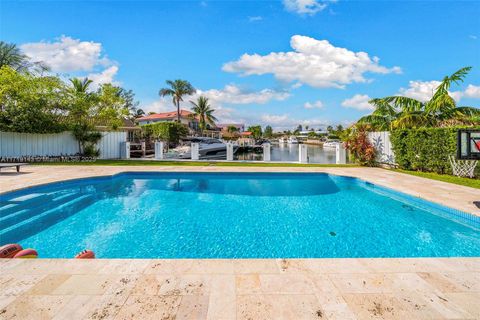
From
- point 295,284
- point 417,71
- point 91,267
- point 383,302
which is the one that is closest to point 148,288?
point 91,267

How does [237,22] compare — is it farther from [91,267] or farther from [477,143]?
[91,267]

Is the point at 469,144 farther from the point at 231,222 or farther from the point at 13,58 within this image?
the point at 13,58

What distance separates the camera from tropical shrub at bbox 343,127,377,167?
43.2 ft

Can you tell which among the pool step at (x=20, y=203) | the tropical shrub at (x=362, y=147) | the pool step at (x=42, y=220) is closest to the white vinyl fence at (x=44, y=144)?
the pool step at (x=20, y=203)

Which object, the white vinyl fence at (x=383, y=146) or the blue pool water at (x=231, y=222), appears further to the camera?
the white vinyl fence at (x=383, y=146)

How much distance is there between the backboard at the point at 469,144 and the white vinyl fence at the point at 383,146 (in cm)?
690

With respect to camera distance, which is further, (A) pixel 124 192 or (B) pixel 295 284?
(A) pixel 124 192

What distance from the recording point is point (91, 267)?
289 centimetres

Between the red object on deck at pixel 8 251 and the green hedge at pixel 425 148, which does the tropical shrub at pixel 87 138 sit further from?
the green hedge at pixel 425 148

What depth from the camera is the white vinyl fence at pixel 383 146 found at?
495 inches

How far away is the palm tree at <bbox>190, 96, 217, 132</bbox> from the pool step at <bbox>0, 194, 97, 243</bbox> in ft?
123

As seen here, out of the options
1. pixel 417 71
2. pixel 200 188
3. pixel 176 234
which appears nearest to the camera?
pixel 176 234

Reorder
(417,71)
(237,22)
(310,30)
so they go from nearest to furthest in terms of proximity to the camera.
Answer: (237,22), (310,30), (417,71)

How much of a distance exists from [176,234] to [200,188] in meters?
4.31
